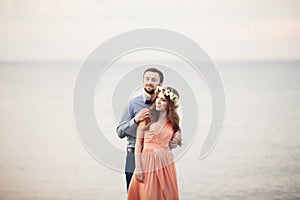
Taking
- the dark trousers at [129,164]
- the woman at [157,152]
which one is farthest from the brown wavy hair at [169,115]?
the dark trousers at [129,164]

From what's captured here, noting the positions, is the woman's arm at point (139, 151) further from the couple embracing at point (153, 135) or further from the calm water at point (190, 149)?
the calm water at point (190, 149)

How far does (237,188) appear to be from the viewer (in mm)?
4684

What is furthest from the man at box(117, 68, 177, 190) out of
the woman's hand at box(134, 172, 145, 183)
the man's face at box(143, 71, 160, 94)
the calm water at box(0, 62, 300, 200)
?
the calm water at box(0, 62, 300, 200)

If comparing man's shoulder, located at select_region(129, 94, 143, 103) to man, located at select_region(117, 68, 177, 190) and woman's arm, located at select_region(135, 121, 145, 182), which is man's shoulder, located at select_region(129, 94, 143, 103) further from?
woman's arm, located at select_region(135, 121, 145, 182)

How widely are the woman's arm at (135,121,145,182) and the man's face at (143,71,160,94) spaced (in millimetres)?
216

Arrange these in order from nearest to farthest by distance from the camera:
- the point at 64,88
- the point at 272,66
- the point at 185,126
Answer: the point at 185,126, the point at 272,66, the point at 64,88

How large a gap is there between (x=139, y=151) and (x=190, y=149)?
1884 mm

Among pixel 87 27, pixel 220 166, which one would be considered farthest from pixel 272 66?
pixel 87 27

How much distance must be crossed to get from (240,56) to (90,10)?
142 centimetres

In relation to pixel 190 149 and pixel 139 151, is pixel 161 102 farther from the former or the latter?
pixel 190 149

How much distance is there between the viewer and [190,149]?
5297 mm

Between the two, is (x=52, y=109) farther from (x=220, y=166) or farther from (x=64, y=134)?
(x=220, y=166)

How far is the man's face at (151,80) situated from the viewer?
11.2ft

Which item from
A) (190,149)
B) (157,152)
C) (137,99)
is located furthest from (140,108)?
(190,149)
